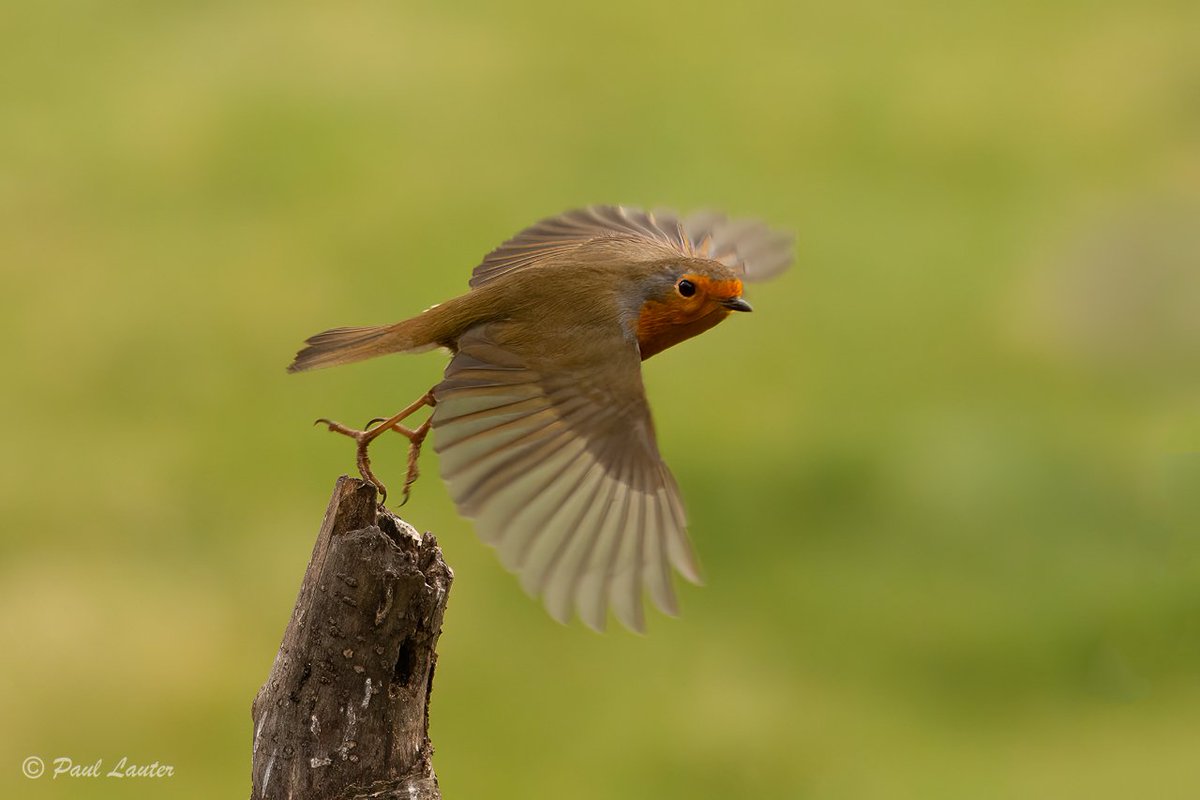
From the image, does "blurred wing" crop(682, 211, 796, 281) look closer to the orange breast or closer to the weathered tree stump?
the orange breast

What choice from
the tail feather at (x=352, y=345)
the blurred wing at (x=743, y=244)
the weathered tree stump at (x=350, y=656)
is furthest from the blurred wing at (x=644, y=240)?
the weathered tree stump at (x=350, y=656)

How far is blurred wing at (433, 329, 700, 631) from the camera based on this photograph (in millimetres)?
3693

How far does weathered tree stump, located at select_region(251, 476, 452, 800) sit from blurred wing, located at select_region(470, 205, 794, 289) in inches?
44.4

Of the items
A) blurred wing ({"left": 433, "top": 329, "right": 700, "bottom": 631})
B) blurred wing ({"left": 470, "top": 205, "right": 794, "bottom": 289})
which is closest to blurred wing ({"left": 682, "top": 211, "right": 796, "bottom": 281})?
blurred wing ({"left": 470, "top": 205, "right": 794, "bottom": 289})

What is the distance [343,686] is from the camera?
3.53 metres

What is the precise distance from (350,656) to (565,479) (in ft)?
2.49

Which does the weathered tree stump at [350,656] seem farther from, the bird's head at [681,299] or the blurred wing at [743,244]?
the blurred wing at [743,244]

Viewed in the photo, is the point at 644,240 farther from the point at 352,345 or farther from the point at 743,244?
the point at 352,345

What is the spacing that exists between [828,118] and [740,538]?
3.66m

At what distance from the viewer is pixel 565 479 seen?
3906 mm

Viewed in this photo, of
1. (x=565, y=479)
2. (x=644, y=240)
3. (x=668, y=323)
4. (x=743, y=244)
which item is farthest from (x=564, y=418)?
(x=743, y=244)

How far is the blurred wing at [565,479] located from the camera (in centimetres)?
369

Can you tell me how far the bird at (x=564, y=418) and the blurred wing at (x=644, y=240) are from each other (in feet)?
0.78

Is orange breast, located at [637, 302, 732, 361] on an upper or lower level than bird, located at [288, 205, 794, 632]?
upper
